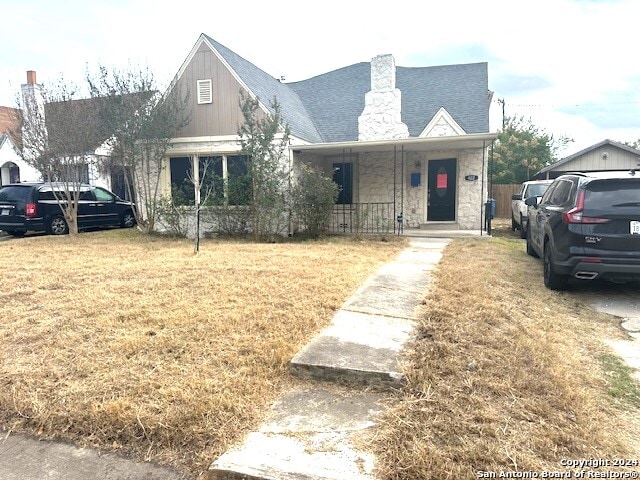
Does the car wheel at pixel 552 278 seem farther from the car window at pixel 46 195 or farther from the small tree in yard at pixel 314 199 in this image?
the car window at pixel 46 195

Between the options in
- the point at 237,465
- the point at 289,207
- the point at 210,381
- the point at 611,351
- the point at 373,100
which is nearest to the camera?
the point at 237,465

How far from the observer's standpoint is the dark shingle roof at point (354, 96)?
13297 mm

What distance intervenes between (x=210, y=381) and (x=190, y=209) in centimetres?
992

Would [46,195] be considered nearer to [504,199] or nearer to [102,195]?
[102,195]

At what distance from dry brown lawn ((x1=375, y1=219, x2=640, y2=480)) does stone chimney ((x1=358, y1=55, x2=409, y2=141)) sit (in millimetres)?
9961

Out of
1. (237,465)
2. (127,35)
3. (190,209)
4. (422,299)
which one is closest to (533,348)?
(422,299)

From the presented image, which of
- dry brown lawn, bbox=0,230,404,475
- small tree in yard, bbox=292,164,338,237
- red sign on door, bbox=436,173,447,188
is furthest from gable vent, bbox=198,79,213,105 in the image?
red sign on door, bbox=436,173,447,188

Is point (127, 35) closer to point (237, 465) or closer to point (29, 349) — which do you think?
point (29, 349)

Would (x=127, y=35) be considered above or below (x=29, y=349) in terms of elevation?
above

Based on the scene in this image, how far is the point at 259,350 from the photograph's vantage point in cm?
369

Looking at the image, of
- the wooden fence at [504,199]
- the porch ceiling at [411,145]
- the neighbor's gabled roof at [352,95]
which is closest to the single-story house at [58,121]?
the neighbor's gabled roof at [352,95]

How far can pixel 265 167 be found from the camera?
1112cm

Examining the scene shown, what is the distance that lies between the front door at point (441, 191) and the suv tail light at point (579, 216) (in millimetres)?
8091

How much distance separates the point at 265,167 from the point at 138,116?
12.8ft
